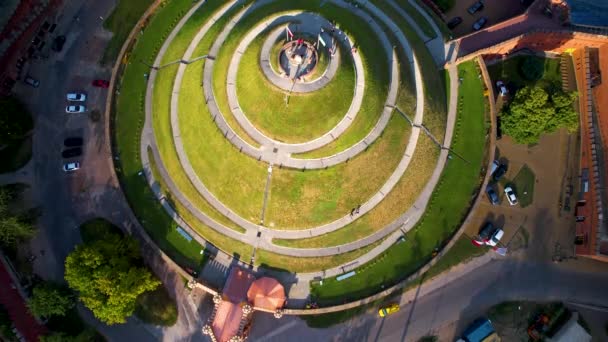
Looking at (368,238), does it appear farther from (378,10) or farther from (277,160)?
(378,10)

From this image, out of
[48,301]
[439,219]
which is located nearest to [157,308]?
[48,301]

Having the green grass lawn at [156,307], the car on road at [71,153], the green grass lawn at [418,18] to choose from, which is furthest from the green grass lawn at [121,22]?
the green grass lawn at [418,18]

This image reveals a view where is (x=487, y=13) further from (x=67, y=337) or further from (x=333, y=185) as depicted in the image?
(x=67, y=337)

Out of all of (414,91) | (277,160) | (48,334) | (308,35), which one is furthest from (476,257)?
(48,334)

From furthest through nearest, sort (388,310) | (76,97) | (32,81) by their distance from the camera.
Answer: (32,81) < (76,97) < (388,310)

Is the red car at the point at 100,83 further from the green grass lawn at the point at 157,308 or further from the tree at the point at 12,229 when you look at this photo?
the green grass lawn at the point at 157,308

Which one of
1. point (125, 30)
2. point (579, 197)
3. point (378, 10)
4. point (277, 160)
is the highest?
point (378, 10)

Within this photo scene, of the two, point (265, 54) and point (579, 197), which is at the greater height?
point (265, 54)
